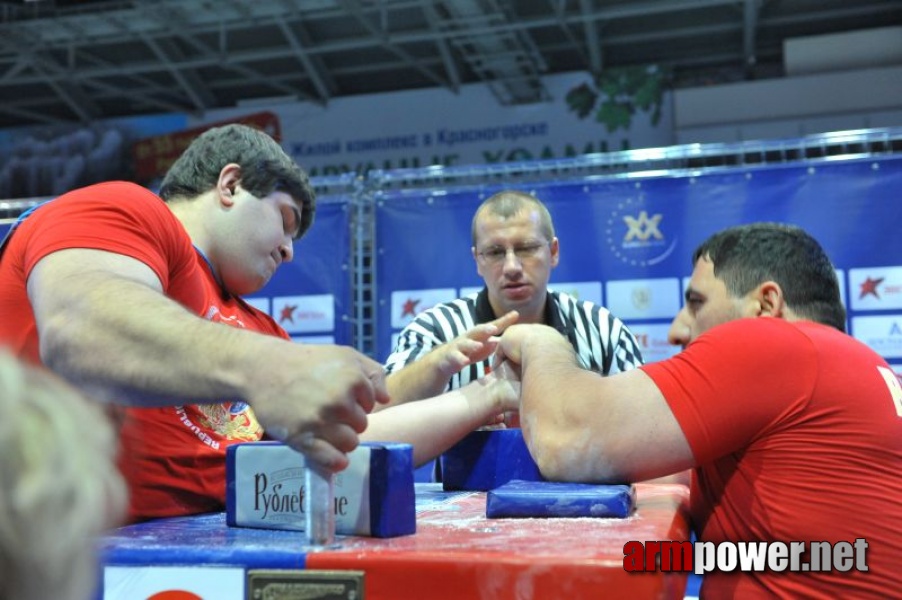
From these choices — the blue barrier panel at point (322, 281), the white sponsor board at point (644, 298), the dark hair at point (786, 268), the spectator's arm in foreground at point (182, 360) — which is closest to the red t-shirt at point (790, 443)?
the dark hair at point (786, 268)

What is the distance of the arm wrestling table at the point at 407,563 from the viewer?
752 millimetres

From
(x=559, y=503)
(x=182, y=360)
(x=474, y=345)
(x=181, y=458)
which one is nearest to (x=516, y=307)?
(x=474, y=345)

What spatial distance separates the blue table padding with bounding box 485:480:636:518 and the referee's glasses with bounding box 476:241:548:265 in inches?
81.7

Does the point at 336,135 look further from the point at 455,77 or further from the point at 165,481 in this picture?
the point at 165,481

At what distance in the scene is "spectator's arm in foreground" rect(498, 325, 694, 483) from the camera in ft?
4.24

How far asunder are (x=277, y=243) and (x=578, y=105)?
676cm

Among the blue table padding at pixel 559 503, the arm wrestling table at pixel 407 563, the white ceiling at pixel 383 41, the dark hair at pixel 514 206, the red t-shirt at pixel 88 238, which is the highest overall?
the white ceiling at pixel 383 41

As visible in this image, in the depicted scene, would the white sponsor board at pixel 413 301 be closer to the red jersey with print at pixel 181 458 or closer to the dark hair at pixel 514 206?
the dark hair at pixel 514 206

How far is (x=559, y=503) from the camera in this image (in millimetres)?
1083

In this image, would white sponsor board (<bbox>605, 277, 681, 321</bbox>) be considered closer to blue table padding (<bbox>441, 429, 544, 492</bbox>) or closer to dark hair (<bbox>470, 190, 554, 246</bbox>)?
dark hair (<bbox>470, 190, 554, 246</bbox>)

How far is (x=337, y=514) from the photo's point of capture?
964 millimetres

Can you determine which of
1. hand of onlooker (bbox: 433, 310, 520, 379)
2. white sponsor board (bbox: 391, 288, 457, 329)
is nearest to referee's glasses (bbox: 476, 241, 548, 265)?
white sponsor board (bbox: 391, 288, 457, 329)

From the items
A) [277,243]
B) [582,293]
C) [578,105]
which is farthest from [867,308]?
[578,105]

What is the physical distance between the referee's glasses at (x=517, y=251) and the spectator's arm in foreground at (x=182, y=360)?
7.19ft
